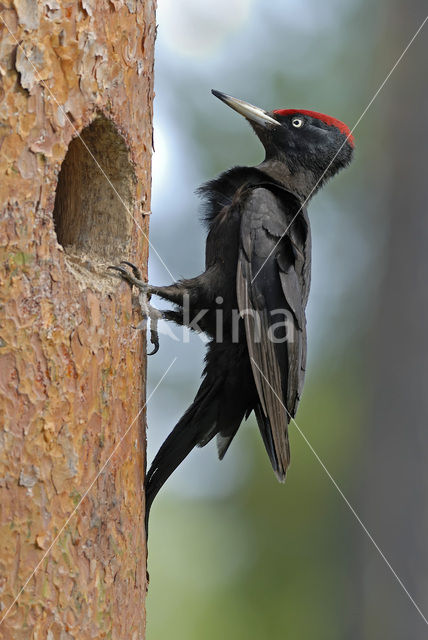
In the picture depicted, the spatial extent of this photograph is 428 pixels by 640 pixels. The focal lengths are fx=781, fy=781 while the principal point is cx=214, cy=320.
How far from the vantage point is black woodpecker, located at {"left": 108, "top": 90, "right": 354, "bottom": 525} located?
3021 millimetres

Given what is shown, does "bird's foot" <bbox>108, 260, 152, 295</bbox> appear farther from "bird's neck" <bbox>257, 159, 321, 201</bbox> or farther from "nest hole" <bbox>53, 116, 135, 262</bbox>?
"bird's neck" <bbox>257, 159, 321, 201</bbox>

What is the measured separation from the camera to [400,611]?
4.67 metres

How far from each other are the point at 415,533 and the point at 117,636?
2.64m

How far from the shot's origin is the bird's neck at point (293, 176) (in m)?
3.72

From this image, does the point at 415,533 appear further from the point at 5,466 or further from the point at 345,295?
the point at 5,466

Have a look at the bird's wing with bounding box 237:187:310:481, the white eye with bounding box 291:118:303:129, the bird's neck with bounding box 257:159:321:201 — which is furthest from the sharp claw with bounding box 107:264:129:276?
the white eye with bounding box 291:118:303:129

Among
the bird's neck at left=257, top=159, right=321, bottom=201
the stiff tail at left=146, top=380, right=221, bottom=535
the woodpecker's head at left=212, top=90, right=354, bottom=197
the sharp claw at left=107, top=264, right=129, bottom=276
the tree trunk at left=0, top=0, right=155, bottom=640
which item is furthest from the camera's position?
the woodpecker's head at left=212, top=90, right=354, bottom=197

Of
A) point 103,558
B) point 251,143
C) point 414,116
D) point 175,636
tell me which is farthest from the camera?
point 251,143

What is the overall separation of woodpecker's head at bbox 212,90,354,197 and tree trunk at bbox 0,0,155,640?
140 centimetres

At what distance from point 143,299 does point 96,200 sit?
0.37 m

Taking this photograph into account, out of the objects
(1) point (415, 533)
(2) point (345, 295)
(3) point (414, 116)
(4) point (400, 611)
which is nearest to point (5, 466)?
(1) point (415, 533)

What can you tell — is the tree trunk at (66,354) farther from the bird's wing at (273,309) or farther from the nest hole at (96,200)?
the bird's wing at (273,309)

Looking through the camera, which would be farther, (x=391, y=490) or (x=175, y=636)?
(x=175, y=636)

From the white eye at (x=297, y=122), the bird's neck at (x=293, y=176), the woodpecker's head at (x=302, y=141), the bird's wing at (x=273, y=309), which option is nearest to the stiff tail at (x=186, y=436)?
the bird's wing at (x=273, y=309)
